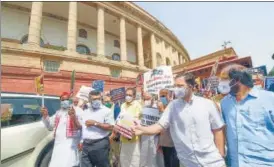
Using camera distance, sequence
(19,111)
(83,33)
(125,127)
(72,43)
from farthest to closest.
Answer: (83,33) < (72,43) < (19,111) < (125,127)

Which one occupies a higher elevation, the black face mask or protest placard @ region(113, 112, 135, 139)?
the black face mask

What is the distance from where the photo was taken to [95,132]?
4293 millimetres

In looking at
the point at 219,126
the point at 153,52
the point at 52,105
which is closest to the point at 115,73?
the point at 153,52

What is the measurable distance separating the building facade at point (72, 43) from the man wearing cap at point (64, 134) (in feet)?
38.6

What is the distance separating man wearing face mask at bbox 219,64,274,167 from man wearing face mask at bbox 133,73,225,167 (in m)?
0.15

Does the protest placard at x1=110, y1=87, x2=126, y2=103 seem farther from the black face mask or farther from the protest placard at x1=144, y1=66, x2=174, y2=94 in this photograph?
the black face mask

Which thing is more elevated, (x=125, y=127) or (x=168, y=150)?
(x=125, y=127)

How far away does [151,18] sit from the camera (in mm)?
31047

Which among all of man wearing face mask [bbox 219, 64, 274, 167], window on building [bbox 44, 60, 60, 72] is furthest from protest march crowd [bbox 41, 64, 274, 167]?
window on building [bbox 44, 60, 60, 72]

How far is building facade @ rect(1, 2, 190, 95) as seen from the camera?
17.1 metres

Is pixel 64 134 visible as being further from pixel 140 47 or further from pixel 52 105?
pixel 140 47

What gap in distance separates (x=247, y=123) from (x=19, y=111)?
13.0ft

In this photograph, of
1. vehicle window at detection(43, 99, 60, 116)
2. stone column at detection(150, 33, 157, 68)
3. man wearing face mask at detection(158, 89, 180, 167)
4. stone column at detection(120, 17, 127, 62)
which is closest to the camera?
man wearing face mask at detection(158, 89, 180, 167)

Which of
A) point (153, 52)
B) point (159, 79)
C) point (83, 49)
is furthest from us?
point (153, 52)
